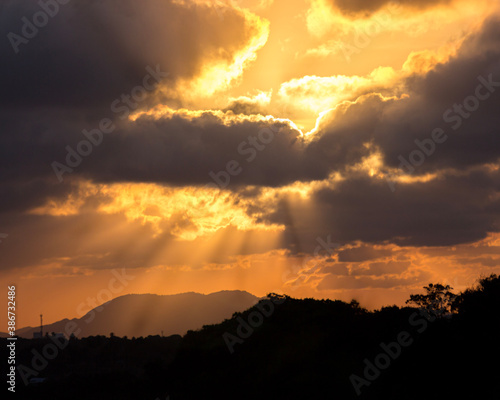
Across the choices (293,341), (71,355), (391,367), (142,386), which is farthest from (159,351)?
(391,367)

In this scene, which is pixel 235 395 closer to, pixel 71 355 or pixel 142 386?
pixel 142 386

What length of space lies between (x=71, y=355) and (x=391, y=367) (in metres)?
165

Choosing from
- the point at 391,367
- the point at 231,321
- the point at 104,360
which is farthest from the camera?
the point at 104,360

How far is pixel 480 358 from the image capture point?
45.5 metres

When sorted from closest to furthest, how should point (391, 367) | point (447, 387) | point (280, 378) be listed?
point (447, 387) < point (391, 367) < point (280, 378)

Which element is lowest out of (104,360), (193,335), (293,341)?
(293,341)

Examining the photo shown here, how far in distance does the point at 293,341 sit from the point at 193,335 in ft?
66.4

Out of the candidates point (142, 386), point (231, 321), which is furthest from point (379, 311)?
point (142, 386)

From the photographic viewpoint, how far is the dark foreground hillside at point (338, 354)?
1799 inches

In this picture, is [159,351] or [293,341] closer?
[293,341]

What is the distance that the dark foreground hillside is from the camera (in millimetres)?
45688

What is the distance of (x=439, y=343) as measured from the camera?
4866cm

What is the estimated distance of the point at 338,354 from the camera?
52.6 metres

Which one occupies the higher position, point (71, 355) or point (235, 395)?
point (71, 355)
